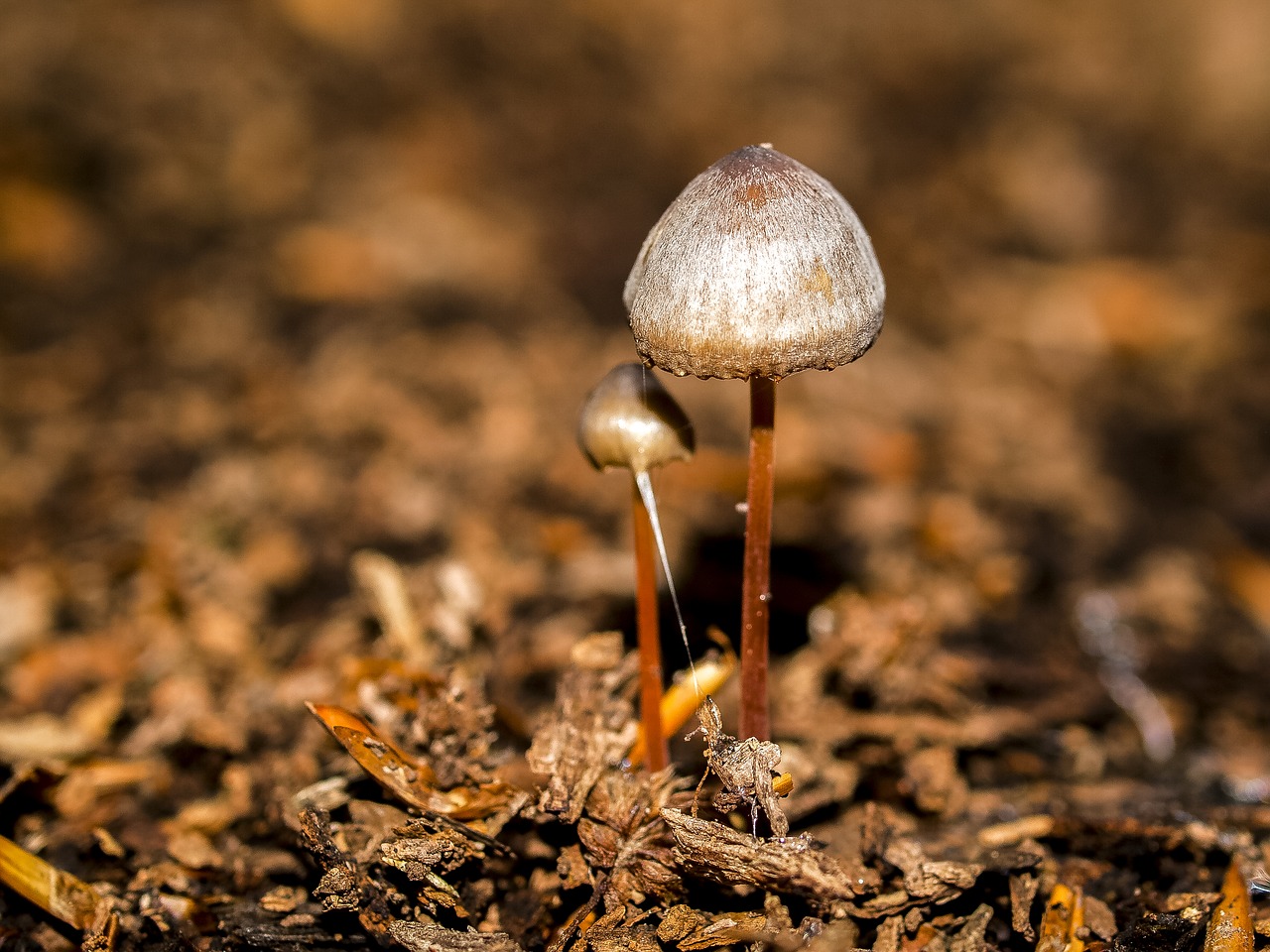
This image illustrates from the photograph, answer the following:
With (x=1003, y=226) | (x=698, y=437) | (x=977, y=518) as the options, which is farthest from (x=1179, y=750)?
(x=1003, y=226)

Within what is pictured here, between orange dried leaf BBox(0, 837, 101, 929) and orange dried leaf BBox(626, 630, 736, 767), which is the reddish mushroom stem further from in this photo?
orange dried leaf BBox(0, 837, 101, 929)

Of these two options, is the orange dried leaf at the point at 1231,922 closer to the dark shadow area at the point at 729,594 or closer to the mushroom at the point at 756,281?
the dark shadow area at the point at 729,594

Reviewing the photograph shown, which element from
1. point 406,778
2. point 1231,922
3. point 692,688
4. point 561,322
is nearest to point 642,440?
point 692,688

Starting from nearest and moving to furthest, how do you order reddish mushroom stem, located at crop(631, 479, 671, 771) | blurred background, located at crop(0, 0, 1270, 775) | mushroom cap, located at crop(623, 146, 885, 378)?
mushroom cap, located at crop(623, 146, 885, 378)
reddish mushroom stem, located at crop(631, 479, 671, 771)
blurred background, located at crop(0, 0, 1270, 775)

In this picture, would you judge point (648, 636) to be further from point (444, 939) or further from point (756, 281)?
point (756, 281)

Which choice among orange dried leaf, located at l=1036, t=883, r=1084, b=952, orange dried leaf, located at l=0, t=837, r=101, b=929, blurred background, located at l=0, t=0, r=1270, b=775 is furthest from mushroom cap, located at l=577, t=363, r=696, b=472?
orange dried leaf, located at l=0, t=837, r=101, b=929
